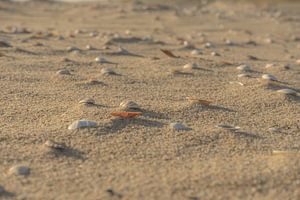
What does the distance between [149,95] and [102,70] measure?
64 cm

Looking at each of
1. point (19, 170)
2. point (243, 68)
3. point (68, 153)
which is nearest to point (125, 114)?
point (68, 153)

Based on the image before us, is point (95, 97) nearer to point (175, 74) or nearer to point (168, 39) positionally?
point (175, 74)

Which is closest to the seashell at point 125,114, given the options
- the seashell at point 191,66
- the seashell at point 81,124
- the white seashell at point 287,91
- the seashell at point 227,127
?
the seashell at point 81,124

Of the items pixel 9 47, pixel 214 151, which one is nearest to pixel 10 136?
pixel 214 151

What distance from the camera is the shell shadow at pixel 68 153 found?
2.22m

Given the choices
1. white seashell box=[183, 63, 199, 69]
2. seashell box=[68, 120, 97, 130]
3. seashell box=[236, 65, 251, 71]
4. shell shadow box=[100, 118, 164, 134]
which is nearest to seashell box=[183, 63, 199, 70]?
white seashell box=[183, 63, 199, 69]

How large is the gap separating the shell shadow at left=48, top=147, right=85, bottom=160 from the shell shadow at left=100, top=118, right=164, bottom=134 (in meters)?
0.26

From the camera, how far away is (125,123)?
2.58 meters

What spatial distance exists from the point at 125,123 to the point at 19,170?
2.19ft

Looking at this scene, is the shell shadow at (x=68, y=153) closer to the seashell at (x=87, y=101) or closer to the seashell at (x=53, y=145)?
the seashell at (x=53, y=145)

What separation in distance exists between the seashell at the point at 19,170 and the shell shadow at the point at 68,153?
19 cm

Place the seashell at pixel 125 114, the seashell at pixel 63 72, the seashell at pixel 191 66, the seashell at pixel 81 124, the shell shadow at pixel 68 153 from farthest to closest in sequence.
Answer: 1. the seashell at pixel 191 66
2. the seashell at pixel 63 72
3. the seashell at pixel 125 114
4. the seashell at pixel 81 124
5. the shell shadow at pixel 68 153

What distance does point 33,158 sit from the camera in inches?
86.6

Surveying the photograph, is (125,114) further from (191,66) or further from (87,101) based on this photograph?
(191,66)
